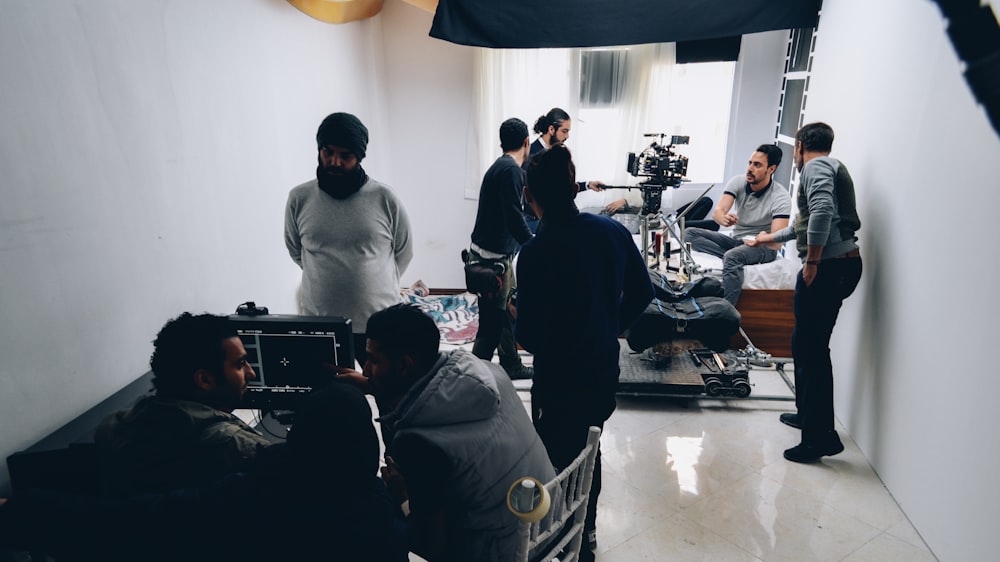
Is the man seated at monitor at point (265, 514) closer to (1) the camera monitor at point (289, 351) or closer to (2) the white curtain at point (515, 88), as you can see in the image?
(1) the camera monitor at point (289, 351)

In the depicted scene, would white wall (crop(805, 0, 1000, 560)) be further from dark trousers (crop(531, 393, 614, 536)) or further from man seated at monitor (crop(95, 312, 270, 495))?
man seated at monitor (crop(95, 312, 270, 495))

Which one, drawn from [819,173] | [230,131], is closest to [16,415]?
[230,131]

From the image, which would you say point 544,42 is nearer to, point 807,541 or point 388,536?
point 807,541

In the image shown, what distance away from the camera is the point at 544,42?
3818 mm

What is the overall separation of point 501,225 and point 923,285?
1800 mm

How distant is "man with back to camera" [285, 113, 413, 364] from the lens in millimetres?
2047

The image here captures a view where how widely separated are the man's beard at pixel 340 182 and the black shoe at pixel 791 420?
2.37 meters

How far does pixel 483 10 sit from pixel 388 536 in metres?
3.53

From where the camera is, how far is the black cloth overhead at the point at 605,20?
11.6 ft

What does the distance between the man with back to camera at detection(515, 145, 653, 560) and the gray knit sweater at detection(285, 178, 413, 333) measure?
67cm

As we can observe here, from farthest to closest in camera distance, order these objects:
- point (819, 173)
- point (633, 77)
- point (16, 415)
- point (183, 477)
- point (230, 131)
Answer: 1. point (633, 77)
2. point (230, 131)
3. point (819, 173)
4. point (16, 415)
5. point (183, 477)

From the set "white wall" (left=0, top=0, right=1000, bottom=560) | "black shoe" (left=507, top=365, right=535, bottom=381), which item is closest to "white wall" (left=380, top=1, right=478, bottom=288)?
"white wall" (left=0, top=0, right=1000, bottom=560)

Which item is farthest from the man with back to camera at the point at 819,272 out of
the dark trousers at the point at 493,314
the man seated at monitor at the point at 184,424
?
the man seated at monitor at the point at 184,424

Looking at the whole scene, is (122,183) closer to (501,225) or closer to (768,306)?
(501,225)
